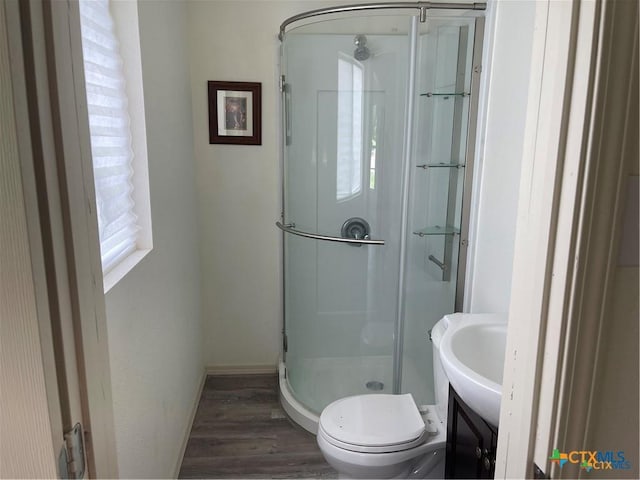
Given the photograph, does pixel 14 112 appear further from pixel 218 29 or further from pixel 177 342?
pixel 218 29

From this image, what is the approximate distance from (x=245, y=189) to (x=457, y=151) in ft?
3.90

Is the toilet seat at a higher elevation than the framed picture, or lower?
lower

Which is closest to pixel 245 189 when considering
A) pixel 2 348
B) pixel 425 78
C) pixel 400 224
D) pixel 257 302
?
pixel 257 302

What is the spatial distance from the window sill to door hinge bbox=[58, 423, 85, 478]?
0.67 metres

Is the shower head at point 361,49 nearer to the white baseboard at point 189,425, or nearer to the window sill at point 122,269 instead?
the window sill at point 122,269

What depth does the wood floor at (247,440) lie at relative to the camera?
81.9 inches

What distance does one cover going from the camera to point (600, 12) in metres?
0.52

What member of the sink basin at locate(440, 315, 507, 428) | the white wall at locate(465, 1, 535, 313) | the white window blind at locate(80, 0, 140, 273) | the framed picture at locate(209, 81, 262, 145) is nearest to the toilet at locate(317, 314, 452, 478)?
the sink basin at locate(440, 315, 507, 428)

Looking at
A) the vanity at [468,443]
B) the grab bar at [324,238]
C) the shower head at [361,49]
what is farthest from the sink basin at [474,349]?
the shower head at [361,49]

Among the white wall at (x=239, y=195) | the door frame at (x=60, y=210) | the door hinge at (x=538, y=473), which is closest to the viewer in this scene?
the door frame at (x=60, y=210)

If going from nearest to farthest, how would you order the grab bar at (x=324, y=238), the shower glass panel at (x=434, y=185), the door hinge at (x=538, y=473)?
the door hinge at (x=538, y=473) → the shower glass panel at (x=434, y=185) → the grab bar at (x=324, y=238)

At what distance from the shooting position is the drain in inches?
94.4

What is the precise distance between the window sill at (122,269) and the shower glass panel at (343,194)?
96cm

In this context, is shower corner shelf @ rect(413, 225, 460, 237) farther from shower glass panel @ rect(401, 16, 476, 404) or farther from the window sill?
the window sill
